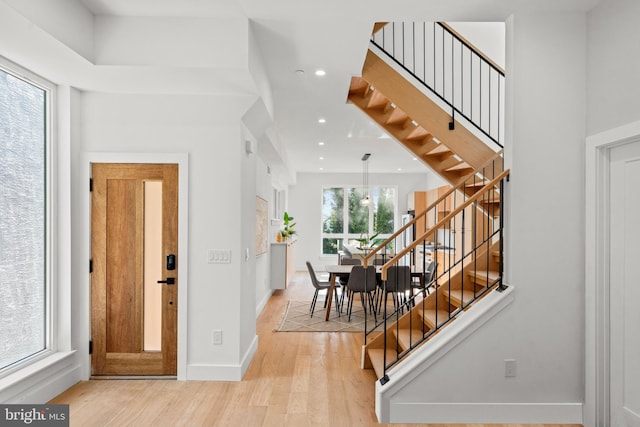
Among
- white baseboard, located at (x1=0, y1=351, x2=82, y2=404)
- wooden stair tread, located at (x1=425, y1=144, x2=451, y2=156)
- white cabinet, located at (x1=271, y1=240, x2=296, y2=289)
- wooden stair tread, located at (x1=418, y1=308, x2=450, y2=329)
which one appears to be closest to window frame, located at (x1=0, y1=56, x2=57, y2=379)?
white baseboard, located at (x1=0, y1=351, x2=82, y2=404)

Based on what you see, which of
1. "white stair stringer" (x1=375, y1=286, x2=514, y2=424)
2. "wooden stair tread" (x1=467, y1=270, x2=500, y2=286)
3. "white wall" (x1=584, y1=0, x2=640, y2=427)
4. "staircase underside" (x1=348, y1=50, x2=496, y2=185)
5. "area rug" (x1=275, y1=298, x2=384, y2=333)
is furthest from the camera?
"area rug" (x1=275, y1=298, x2=384, y2=333)

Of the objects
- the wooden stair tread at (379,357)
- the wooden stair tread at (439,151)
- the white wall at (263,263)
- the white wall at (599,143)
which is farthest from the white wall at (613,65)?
the white wall at (263,263)

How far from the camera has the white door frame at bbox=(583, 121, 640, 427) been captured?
8.45 ft

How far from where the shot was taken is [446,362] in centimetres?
271

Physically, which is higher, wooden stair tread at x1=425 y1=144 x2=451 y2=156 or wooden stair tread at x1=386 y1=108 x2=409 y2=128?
wooden stair tread at x1=386 y1=108 x2=409 y2=128

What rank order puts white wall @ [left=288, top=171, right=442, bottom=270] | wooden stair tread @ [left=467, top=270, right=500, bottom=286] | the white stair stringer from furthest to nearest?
white wall @ [left=288, top=171, right=442, bottom=270] < wooden stair tread @ [left=467, top=270, right=500, bottom=286] < the white stair stringer

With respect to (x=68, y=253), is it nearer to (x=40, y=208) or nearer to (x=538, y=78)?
(x=40, y=208)

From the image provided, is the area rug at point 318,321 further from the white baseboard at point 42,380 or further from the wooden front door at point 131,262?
the white baseboard at point 42,380

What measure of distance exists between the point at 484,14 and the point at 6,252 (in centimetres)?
371

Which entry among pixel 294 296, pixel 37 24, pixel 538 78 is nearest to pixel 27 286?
pixel 37 24

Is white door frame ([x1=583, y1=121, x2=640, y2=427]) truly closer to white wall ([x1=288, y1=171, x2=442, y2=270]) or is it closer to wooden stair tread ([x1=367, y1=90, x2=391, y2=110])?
wooden stair tread ([x1=367, y1=90, x2=391, y2=110])

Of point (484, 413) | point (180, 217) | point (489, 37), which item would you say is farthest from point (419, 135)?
point (484, 413)

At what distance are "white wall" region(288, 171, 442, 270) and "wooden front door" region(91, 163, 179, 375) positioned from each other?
7.48 metres

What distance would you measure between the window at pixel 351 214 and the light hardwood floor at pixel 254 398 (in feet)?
22.7
